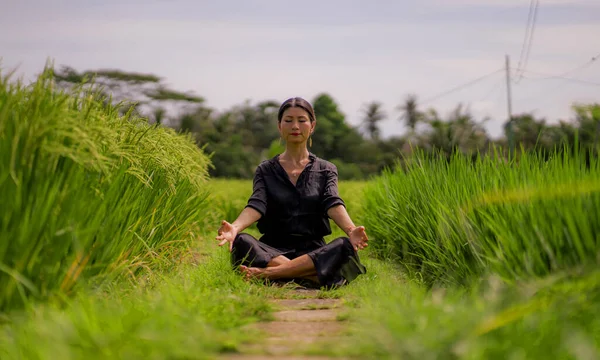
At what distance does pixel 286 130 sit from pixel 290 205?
0.60m

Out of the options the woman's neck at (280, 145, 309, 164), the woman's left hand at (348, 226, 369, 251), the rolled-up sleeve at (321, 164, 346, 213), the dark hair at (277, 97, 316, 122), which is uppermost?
the dark hair at (277, 97, 316, 122)

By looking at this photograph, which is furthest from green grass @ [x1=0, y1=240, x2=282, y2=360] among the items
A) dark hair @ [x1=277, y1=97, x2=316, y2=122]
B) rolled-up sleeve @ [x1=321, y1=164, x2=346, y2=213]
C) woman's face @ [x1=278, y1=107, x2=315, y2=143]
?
dark hair @ [x1=277, y1=97, x2=316, y2=122]

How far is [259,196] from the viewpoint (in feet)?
15.0

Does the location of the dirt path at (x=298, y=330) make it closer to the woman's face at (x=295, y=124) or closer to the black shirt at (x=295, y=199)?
the black shirt at (x=295, y=199)

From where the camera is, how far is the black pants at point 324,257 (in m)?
4.10

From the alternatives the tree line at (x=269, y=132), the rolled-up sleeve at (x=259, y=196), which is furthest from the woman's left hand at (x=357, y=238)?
the tree line at (x=269, y=132)

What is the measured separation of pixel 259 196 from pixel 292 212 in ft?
0.96

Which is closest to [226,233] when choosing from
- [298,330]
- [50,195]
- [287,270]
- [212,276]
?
[212,276]

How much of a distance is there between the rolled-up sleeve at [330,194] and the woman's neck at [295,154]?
251mm

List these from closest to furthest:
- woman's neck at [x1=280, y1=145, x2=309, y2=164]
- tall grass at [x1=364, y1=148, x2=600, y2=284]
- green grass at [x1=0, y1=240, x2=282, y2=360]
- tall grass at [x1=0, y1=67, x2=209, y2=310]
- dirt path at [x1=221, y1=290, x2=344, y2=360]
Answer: green grass at [x1=0, y1=240, x2=282, y2=360] < dirt path at [x1=221, y1=290, x2=344, y2=360] < tall grass at [x1=0, y1=67, x2=209, y2=310] < tall grass at [x1=364, y1=148, x2=600, y2=284] < woman's neck at [x1=280, y1=145, x2=309, y2=164]

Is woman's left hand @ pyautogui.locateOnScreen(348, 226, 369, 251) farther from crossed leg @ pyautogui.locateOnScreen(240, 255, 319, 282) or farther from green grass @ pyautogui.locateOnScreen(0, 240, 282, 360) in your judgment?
green grass @ pyautogui.locateOnScreen(0, 240, 282, 360)

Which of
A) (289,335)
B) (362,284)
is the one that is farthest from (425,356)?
(362,284)

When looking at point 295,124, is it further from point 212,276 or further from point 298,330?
point 298,330

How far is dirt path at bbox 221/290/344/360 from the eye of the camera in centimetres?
221
